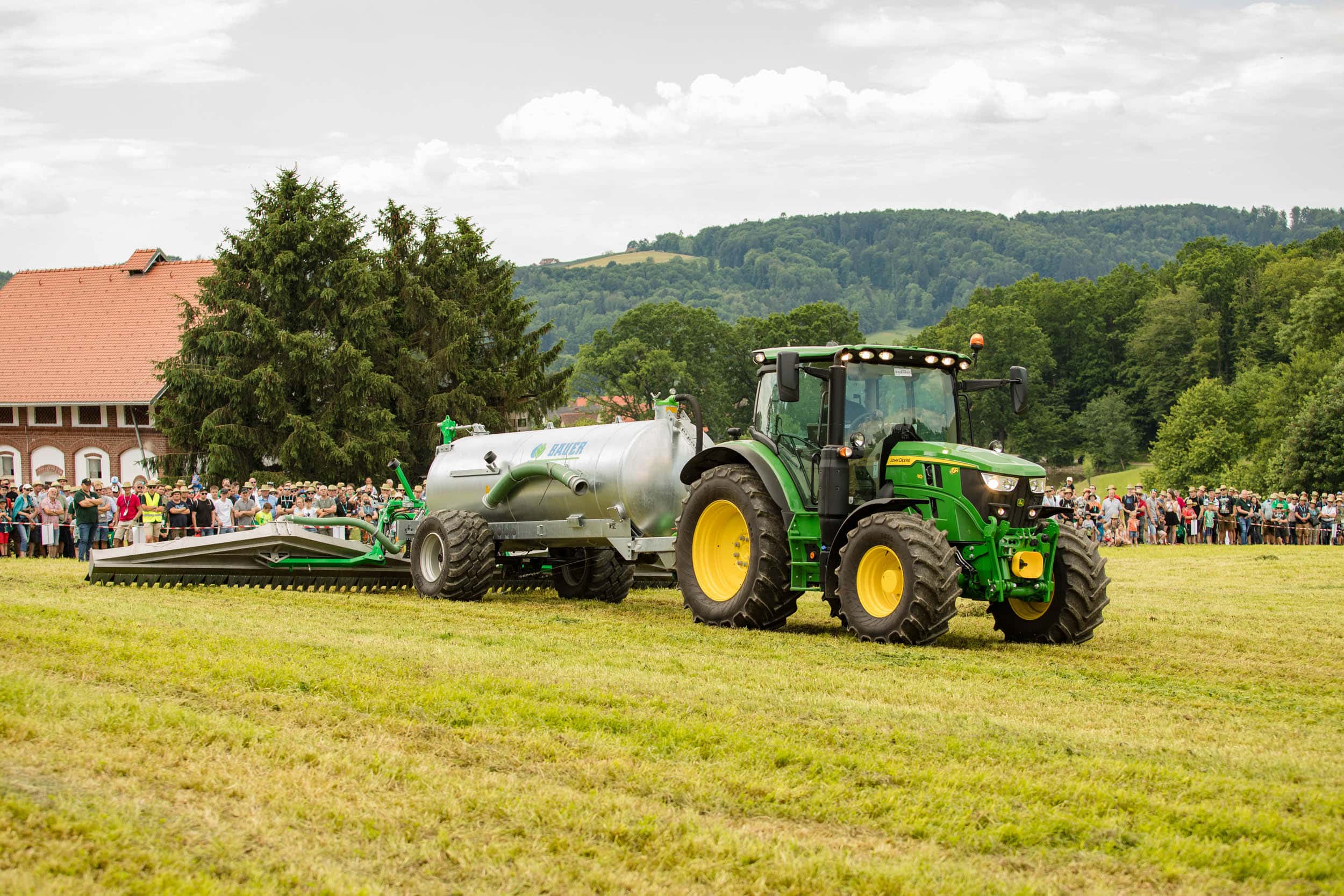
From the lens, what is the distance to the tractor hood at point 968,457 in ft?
38.0

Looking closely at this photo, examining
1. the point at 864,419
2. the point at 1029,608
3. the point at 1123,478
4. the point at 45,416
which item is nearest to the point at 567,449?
the point at 864,419

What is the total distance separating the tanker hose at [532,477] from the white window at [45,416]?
→ 40910 millimetres

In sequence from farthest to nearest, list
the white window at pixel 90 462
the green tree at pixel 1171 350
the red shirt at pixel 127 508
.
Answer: the green tree at pixel 1171 350 → the white window at pixel 90 462 → the red shirt at pixel 127 508

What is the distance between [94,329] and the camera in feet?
171

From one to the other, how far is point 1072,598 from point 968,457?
5.09 feet

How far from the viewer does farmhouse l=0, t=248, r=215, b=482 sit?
50156mm

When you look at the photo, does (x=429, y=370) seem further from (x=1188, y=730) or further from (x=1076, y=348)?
(x=1076, y=348)

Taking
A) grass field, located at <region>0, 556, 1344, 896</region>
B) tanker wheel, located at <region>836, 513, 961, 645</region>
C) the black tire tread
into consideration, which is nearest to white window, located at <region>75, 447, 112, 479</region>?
the black tire tread

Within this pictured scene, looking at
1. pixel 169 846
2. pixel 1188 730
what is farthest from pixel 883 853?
pixel 1188 730

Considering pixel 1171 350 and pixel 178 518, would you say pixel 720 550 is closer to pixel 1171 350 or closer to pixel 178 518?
pixel 178 518

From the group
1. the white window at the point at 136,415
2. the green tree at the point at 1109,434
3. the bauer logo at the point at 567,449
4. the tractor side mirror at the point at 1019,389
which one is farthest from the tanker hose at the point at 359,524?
the green tree at the point at 1109,434

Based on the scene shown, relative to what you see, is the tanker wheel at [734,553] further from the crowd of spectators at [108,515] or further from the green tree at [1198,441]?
the green tree at [1198,441]

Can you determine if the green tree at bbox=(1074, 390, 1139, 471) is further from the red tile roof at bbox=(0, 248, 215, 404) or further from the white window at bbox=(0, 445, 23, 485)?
the white window at bbox=(0, 445, 23, 485)

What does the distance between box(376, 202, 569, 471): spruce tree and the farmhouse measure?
30.6ft
